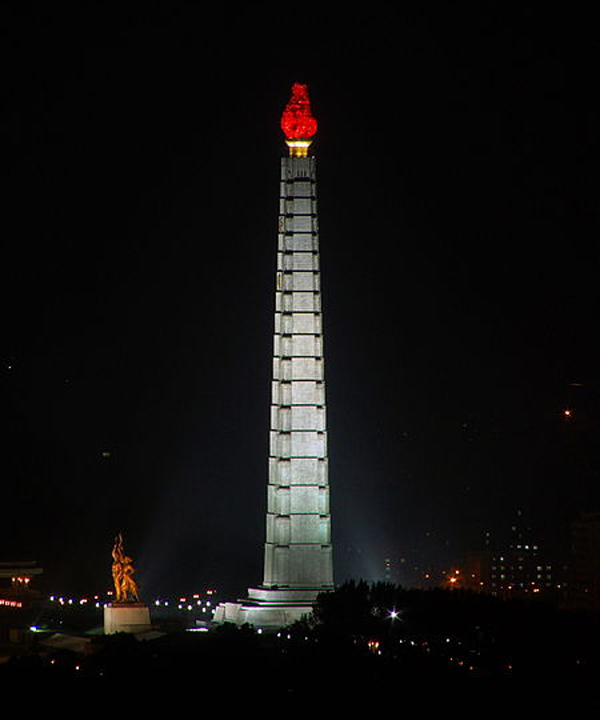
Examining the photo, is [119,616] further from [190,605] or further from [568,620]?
[568,620]

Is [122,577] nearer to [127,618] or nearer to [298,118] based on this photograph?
[127,618]

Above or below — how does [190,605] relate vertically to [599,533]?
below

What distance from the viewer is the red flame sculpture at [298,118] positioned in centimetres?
6488

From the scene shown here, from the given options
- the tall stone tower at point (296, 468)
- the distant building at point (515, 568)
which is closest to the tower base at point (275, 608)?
the tall stone tower at point (296, 468)

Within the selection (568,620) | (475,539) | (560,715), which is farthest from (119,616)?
(475,539)

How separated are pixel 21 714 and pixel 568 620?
17193 mm

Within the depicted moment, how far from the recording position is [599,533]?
96.1 metres

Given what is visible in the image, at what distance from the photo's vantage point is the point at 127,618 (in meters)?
60.8

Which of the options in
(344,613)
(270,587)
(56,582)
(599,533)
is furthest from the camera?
(599,533)

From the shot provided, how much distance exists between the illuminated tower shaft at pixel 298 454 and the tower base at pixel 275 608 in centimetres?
43

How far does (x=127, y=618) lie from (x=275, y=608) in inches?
190

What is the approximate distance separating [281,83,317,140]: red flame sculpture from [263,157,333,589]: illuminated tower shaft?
204 inches

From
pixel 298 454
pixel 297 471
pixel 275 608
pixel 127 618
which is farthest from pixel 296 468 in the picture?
pixel 127 618

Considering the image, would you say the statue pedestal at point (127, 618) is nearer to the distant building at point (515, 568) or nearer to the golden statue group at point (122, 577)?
the golden statue group at point (122, 577)
